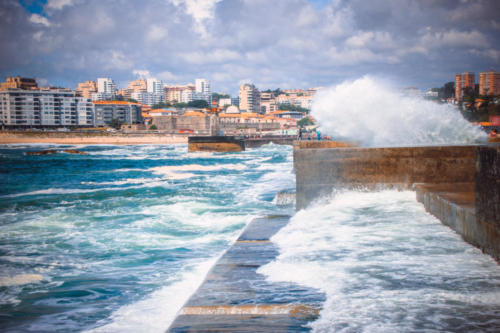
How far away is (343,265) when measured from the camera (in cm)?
415

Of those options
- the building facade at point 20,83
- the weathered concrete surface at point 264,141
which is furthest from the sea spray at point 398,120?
the building facade at point 20,83

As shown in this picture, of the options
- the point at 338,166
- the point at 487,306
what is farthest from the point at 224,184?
the point at 487,306

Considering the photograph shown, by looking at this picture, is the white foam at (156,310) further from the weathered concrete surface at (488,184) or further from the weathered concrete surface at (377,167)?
the weathered concrete surface at (377,167)

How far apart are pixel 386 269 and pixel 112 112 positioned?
12374 cm

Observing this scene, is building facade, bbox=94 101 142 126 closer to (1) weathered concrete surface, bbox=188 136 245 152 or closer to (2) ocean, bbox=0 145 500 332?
(1) weathered concrete surface, bbox=188 136 245 152

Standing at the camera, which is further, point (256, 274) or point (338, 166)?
point (338, 166)

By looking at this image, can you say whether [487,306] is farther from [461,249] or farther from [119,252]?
[119,252]

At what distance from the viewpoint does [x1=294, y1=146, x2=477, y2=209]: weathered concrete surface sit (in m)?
7.22

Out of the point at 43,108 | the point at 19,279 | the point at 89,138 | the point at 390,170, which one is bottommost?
the point at 19,279

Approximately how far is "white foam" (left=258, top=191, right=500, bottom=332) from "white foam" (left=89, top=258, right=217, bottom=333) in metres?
0.92

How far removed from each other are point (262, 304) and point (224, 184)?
1265cm

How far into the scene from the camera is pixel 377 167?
7.59m

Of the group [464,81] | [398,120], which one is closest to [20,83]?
[464,81]

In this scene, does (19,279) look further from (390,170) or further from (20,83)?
(20,83)
